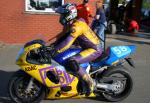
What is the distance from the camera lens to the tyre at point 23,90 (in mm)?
7277

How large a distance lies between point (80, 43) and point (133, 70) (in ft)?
11.2

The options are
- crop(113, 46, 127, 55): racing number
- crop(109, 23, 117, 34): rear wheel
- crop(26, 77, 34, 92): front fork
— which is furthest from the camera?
crop(109, 23, 117, 34): rear wheel

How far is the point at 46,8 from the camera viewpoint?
14953 millimetres

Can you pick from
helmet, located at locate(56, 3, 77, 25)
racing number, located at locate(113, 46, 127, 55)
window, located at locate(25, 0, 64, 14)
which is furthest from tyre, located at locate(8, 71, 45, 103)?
window, located at locate(25, 0, 64, 14)

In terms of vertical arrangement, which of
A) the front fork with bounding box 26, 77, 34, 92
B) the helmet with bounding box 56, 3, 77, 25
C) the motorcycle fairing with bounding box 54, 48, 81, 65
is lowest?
the front fork with bounding box 26, 77, 34, 92

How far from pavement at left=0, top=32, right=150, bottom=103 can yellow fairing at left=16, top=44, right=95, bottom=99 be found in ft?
1.37

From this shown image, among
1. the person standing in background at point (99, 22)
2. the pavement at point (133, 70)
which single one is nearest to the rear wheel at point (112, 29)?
the pavement at point (133, 70)

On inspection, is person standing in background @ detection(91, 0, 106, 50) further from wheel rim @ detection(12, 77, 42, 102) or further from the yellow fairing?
wheel rim @ detection(12, 77, 42, 102)

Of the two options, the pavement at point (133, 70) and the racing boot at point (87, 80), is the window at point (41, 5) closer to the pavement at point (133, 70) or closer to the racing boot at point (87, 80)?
the pavement at point (133, 70)

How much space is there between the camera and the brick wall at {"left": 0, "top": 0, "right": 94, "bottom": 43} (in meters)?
14.6

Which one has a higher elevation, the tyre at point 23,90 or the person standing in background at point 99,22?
the person standing in background at point 99,22

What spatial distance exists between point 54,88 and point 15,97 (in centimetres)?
66

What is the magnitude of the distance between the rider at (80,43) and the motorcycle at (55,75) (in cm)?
10

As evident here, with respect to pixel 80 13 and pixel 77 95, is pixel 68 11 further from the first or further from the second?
pixel 80 13
